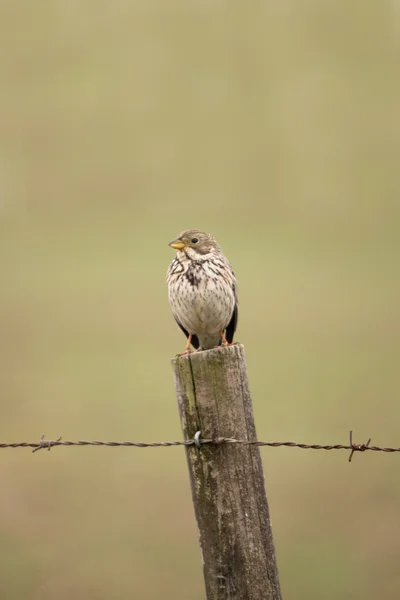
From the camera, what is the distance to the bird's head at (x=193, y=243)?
6.25m

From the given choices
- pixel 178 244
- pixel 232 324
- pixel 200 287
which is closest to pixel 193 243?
pixel 178 244

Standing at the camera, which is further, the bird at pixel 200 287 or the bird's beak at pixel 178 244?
the bird's beak at pixel 178 244

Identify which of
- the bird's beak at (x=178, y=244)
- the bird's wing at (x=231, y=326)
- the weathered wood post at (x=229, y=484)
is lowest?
the weathered wood post at (x=229, y=484)

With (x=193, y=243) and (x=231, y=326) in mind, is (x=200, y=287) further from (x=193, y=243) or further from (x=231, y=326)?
(x=231, y=326)

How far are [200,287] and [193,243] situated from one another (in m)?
0.41

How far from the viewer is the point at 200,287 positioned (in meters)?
6.01

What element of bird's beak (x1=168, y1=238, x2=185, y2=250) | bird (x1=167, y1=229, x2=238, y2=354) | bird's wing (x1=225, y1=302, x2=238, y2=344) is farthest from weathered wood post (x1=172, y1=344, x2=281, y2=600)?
bird's wing (x1=225, y1=302, x2=238, y2=344)

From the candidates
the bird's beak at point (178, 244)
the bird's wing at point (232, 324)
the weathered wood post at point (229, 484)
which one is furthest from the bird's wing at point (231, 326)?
the weathered wood post at point (229, 484)

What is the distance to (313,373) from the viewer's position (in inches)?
677

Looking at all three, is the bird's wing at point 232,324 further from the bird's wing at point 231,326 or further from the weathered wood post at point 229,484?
the weathered wood post at point 229,484

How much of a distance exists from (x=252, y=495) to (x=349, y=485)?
7.92m

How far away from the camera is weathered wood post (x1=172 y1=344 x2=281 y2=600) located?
4016 mm

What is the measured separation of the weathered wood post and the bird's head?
88.6 inches

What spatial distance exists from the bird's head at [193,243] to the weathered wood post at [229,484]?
7.39ft
